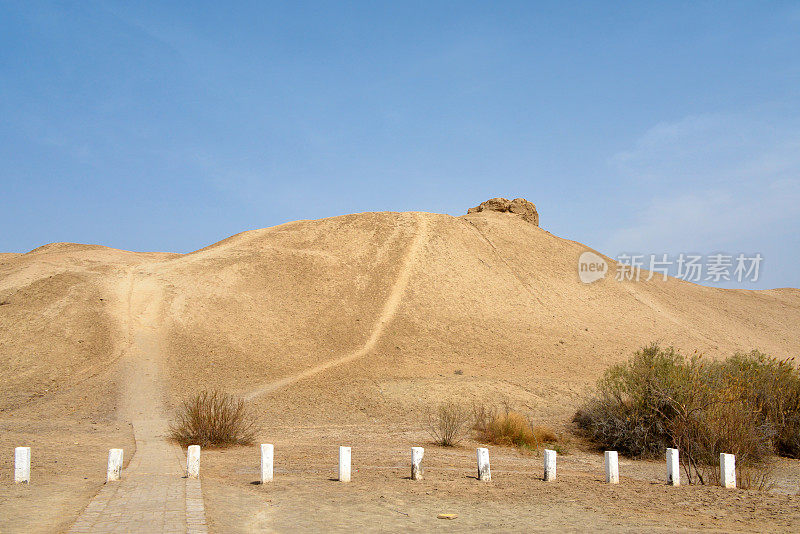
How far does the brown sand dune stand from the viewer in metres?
20.7

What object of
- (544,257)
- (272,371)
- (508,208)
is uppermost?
(508,208)

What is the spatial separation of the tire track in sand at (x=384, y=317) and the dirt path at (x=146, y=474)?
344 centimetres

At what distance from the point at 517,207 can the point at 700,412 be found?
117 feet

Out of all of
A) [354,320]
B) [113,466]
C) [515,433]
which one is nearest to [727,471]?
[515,433]

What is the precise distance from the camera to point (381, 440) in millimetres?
15430

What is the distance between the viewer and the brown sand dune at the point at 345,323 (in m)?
20.7

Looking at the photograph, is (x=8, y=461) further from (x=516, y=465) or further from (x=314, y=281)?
(x=314, y=281)

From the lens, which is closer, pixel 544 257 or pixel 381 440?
pixel 381 440

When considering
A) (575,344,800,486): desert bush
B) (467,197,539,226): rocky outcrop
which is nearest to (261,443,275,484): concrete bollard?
(575,344,800,486): desert bush

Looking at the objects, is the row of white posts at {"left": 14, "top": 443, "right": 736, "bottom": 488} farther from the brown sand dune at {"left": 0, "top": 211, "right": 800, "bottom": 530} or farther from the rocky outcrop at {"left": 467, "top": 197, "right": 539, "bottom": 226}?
the rocky outcrop at {"left": 467, "top": 197, "right": 539, "bottom": 226}

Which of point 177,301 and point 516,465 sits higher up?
point 177,301

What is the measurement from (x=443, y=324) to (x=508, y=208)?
65.2 ft

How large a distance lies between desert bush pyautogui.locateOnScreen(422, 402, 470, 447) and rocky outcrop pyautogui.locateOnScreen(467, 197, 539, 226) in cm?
2870

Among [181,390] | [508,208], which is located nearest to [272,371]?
[181,390]
